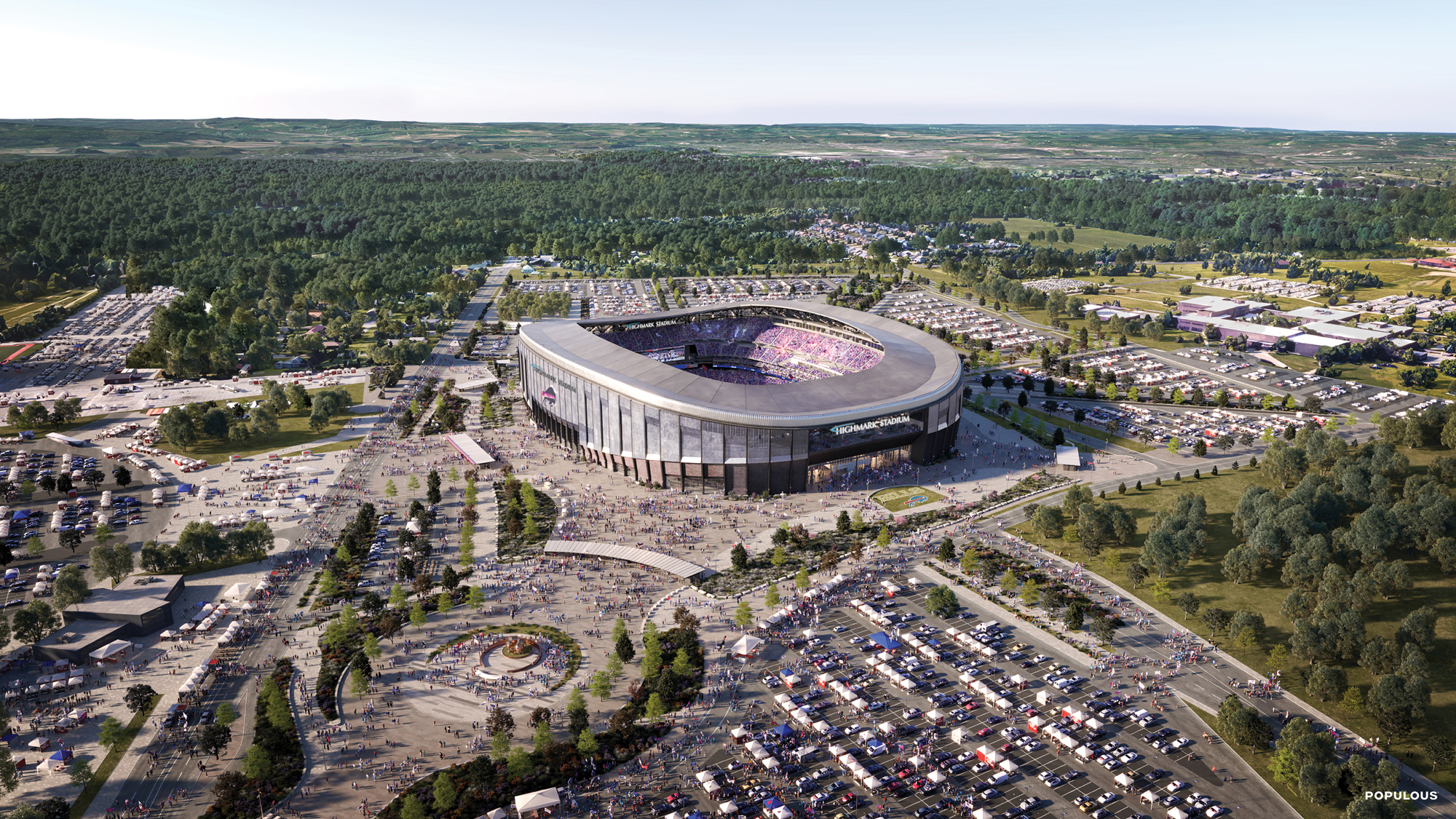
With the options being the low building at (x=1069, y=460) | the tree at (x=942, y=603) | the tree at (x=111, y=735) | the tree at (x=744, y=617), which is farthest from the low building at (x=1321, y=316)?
the tree at (x=111, y=735)

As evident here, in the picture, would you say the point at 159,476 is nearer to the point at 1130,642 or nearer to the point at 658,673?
the point at 658,673

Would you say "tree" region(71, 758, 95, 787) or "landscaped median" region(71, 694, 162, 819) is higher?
"tree" region(71, 758, 95, 787)

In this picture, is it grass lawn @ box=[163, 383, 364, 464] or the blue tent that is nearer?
the blue tent

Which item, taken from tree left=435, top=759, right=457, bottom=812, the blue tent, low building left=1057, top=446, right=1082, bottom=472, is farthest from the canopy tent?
low building left=1057, top=446, right=1082, bottom=472

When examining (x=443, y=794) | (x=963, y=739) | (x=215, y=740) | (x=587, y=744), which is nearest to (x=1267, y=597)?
(x=963, y=739)

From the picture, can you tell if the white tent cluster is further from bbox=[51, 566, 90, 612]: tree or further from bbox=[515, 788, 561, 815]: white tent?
bbox=[51, 566, 90, 612]: tree

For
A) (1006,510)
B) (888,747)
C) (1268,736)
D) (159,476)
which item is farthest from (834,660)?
(159,476)

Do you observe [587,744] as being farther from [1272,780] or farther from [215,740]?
[1272,780]
